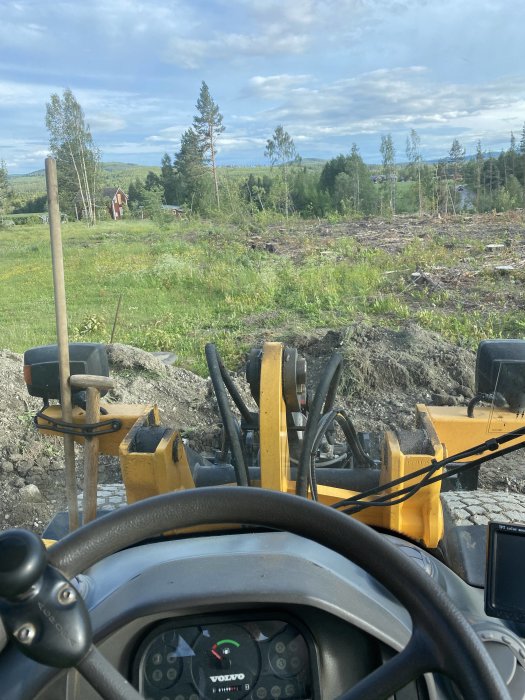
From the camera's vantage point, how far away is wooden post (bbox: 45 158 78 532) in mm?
2600

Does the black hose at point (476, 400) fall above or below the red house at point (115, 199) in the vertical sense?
below

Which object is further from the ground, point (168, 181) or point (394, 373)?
point (168, 181)

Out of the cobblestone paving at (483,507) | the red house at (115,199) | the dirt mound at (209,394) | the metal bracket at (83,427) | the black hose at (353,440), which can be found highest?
the red house at (115,199)

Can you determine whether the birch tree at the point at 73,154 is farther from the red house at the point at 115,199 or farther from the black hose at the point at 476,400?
the black hose at the point at 476,400

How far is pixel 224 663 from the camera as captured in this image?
1363 mm

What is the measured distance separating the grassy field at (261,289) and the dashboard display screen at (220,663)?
20.8 feet

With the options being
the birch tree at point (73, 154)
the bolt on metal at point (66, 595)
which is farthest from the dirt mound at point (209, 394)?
the birch tree at point (73, 154)

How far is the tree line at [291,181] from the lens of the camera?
32094 mm

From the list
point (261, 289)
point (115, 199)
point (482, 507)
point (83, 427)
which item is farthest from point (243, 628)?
point (115, 199)

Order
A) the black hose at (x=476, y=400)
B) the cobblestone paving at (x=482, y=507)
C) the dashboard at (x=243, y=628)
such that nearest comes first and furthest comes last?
the dashboard at (x=243, y=628), the black hose at (x=476, y=400), the cobblestone paving at (x=482, y=507)

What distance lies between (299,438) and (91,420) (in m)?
0.87

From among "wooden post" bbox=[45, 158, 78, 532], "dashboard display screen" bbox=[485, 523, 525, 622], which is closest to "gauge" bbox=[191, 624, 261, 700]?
"dashboard display screen" bbox=[485, 523, 525, 622]

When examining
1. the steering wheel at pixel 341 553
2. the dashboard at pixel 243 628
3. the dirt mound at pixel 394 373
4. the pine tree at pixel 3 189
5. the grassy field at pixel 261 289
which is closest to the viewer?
the steering wheel at pixel 341 553

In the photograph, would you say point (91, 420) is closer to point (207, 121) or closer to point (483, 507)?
point (483, 507)
